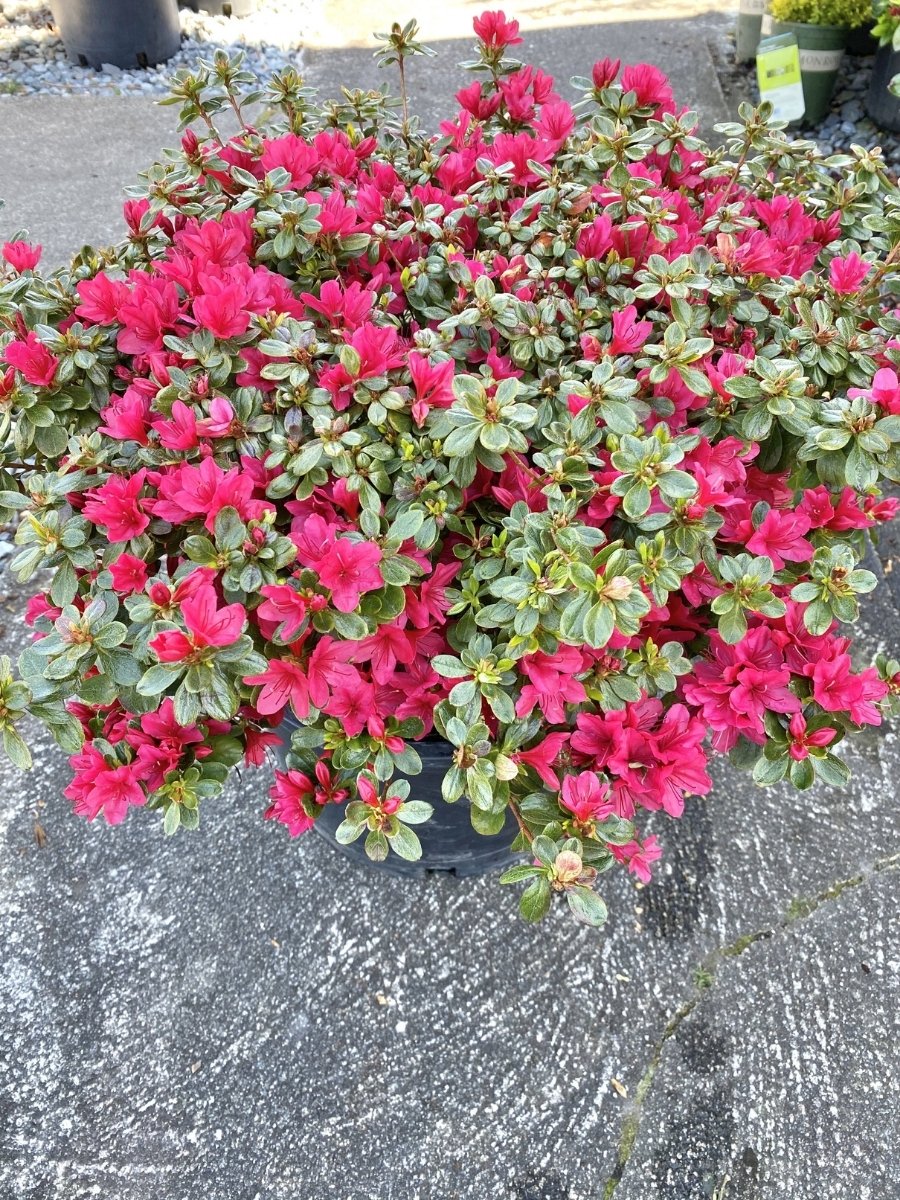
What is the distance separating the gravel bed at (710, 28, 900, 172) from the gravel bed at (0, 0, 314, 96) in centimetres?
224

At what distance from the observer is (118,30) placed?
14.1 ft

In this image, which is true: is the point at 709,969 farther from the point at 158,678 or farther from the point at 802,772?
the point at 158,678

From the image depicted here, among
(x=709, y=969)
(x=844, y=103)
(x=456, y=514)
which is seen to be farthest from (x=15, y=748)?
(x=844, y=103)

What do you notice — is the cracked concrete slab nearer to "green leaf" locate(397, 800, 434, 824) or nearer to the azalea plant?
the azalea plant

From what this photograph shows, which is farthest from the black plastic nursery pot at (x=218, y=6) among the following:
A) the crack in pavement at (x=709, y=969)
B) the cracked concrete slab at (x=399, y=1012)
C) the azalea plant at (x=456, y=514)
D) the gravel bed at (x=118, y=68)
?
the crack in pavement at (x=709, y=969)

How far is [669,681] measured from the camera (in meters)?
1.04

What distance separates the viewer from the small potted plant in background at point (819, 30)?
360cm

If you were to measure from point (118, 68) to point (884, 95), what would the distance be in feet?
12.3

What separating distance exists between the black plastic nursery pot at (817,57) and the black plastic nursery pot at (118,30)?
301 centimetres

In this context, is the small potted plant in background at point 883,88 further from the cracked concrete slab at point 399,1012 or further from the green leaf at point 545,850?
the green leaf at point 545,850

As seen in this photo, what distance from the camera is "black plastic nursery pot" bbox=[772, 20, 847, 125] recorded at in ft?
12.0

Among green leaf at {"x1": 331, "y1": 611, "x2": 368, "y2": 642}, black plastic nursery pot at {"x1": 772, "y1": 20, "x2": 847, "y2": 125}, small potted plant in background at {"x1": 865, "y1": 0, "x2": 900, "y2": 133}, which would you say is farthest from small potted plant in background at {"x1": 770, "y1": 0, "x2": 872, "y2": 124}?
green leaf at {"x1": 331, "y1": 611, "x2": 368, "y2": 642}

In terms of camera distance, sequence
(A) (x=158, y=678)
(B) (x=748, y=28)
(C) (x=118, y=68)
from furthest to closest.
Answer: (C) (x=118, y=68) → (B) (x=748, y=28) → (A) (x=158, y=678)

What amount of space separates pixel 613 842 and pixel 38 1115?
3.48ft
